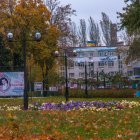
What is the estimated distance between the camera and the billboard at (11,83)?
27.7 m

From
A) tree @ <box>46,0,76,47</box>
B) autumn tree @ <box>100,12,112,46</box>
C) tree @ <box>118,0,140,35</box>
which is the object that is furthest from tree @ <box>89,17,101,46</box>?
tree @ <box>118,0,140,35</box>

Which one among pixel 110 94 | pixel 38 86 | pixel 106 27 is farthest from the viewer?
pixel 106 27

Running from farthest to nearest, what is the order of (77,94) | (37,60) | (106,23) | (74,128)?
(106,23) < (37,60) < (77,94) < (74,128)

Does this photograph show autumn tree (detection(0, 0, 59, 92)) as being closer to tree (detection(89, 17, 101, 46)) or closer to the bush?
the bush

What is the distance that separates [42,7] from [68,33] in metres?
6.00

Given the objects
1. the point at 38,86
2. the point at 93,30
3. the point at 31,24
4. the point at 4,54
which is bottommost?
the point at 38,86

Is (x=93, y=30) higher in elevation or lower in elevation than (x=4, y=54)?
higher

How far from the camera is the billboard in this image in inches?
1090

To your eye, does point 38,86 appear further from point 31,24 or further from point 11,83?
point 11,83

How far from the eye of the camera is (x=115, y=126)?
1073 centimetres

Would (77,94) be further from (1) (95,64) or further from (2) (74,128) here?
(1) (95,64)

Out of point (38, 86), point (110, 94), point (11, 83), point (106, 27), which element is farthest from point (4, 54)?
point (106, 27)

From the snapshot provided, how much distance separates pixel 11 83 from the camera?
2802 centimetres

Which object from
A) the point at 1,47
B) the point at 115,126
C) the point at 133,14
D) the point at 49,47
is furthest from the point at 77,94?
the point at 115,126
